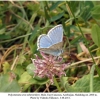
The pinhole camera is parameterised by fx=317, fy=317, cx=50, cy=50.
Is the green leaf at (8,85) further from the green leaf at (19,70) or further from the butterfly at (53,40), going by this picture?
the butterfly at (53,40)

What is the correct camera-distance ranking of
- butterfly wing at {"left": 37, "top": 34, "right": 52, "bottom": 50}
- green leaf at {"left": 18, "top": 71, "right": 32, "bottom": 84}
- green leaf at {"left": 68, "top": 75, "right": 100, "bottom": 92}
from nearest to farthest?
1. butterfly wing at {"left": 37, "top": 34, "right": 52, "bottom": 50}
2. green leaf at {"left": 68, "top": 75, "right": 100, "bottom": 92}
3. green leaf at {"left": 18, "top": 71, "right": 32, "bottom": 84}

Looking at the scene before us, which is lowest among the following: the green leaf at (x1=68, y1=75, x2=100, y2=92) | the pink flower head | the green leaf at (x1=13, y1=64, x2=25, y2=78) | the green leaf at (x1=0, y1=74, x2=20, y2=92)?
the green leaf at (x1=68, y1=75, x2=100, y2=92)

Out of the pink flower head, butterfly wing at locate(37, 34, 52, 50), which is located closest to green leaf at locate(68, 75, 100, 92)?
the pink flower head

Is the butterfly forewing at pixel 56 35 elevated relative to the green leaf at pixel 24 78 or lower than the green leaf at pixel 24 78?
elevated

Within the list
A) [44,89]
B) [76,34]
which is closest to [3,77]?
[44,89]

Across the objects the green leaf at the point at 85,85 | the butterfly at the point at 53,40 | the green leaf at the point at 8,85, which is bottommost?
the green leaf at the point at 85,85

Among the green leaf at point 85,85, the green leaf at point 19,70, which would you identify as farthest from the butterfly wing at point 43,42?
the green leaf at point 19,70

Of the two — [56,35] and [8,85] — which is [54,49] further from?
[8,85]

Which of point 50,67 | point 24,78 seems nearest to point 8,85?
point 24,78

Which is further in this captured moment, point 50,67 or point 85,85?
point 85,85

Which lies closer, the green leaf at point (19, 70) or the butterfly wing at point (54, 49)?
the butterfly wing at point (54, 49)

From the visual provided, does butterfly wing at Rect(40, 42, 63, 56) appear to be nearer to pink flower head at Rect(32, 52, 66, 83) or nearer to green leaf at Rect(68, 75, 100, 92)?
pink flower head at Rect(32, 52, 66, 83)
